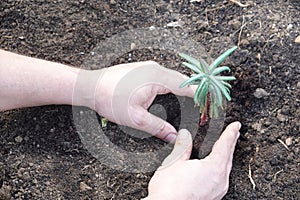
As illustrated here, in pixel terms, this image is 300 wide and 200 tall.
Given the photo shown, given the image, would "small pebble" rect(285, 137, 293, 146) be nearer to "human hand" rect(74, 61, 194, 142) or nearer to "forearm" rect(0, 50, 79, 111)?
"human hand" rect(74, 61, 194, 142)

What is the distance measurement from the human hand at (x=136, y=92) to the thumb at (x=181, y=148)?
0.10 ft

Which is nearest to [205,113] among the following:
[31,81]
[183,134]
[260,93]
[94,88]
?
[183,134]

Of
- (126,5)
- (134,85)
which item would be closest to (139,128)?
(134,85)

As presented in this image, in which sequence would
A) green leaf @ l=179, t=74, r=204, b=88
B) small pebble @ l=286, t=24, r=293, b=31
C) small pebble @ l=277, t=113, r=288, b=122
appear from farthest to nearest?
1. small pebble @ l=286, t=24, r=293, b=31
2. small pebble @ l=277, t=113, r=288, b=122
3. green leaf @ l=179, t=74, r=204, b=88

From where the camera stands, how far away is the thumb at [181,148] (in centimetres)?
181

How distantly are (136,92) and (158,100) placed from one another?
0.51 feet

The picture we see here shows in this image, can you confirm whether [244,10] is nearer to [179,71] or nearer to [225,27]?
[225,27]

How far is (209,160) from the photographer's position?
1.76 metres

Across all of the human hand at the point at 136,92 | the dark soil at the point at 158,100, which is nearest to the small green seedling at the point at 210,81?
the human hand at the point at 136,92

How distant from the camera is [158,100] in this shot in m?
1.94

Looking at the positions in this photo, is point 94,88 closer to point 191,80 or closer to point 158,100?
point 158,100

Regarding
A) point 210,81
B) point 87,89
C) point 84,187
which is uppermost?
point 210,81

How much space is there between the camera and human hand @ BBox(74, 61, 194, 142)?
1.80 metres

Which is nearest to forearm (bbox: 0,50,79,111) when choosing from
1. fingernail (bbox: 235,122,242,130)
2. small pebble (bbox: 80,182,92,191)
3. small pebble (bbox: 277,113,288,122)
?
small pebble (bbox: 80,182,92,191)
